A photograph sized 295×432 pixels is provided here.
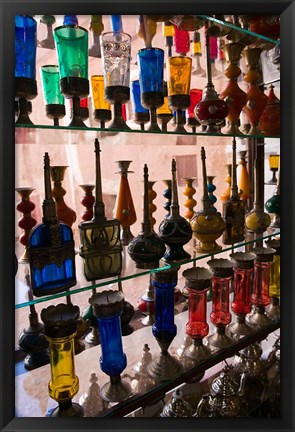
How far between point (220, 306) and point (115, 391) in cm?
39

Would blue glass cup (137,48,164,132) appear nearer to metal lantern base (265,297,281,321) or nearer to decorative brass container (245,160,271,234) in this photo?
decorative brass container (245,160,271,234)

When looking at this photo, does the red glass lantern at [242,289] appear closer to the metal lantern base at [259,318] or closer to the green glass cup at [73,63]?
the metal lantern base at [259,318]

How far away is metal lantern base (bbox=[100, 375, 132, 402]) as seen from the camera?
0.79 m

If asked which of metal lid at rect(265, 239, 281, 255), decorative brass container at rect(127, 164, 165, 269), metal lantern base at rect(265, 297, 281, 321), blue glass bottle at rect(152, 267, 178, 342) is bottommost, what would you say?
metal lantern base at rect(265, 297, 281, 321)

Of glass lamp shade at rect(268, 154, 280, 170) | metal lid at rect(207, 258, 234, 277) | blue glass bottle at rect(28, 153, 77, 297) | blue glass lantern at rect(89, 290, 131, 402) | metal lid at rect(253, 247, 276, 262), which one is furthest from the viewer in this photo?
glass lamp shade at rect(268, 154, 280, 170)

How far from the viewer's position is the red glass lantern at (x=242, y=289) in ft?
3.46

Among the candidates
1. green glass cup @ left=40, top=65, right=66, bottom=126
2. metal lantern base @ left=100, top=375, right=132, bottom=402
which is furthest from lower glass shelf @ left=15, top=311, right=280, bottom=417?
green glass cup @ left=40, top=65, right=66, bottom=126

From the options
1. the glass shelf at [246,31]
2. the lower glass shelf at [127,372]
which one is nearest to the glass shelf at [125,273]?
the lower glass shelf at [127,372]

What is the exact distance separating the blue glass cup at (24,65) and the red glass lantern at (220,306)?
64cm

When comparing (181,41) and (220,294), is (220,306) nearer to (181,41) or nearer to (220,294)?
(220,294)

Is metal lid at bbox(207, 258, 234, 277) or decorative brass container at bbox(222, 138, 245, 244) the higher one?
decorative brass container at bbox(222, 138, 245, 244)

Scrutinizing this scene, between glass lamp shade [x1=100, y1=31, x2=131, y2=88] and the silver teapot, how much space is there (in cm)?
84

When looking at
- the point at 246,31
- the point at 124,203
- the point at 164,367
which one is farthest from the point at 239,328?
the point at 246,31
